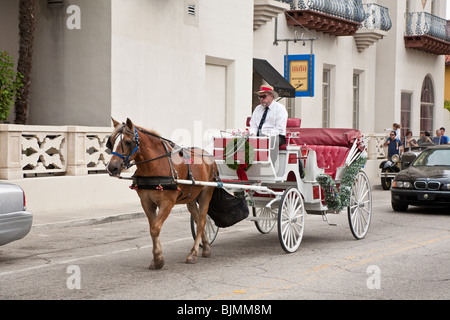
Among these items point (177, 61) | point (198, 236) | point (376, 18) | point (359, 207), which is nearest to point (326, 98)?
point (376, 18)

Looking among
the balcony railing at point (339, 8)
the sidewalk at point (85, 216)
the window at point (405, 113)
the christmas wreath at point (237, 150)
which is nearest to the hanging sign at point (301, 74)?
the balcony railing at point (339, 8)

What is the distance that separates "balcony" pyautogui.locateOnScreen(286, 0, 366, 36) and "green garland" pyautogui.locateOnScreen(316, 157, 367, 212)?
13.0m

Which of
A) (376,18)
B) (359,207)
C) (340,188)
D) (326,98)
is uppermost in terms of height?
(376,18)

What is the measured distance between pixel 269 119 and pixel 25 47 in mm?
7293

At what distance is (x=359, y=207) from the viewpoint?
38.0ft

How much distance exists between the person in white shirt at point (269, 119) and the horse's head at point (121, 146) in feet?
8.00

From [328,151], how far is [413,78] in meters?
22.5

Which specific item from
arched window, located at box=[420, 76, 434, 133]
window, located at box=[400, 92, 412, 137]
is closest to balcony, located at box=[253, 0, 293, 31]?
window, located at box=[400, 92, 412, 137]

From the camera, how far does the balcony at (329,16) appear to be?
2380 centimetres

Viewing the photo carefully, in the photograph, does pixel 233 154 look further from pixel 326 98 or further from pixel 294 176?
pixel 326 98

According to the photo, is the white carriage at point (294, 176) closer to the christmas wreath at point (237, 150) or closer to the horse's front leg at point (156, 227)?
the christmas wreath at point (237, 150)

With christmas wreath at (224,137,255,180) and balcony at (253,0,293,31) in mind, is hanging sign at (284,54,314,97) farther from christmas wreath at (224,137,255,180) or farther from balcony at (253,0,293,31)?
christmas wreath at (224,137,255,180)

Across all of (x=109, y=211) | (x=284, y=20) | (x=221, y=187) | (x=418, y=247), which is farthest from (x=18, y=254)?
(x=284, y=20)
